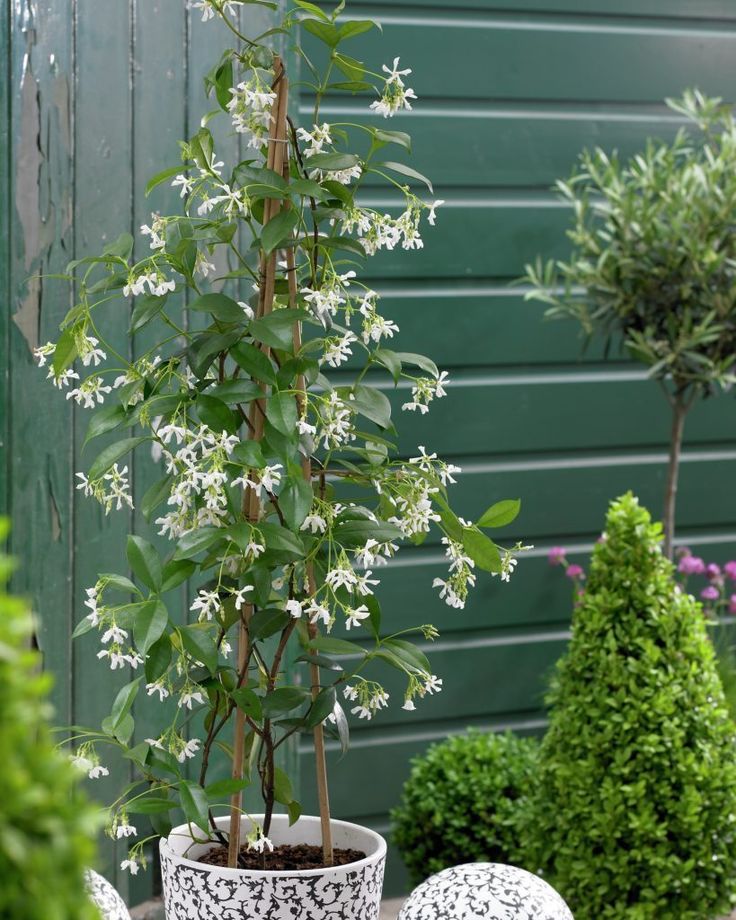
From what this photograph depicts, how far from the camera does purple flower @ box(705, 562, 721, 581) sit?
3.57m

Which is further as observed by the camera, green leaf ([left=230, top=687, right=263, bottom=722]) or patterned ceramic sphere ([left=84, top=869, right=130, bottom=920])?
patterned ceramic sphere ([left=84, top=869, right=130, bottom=920])

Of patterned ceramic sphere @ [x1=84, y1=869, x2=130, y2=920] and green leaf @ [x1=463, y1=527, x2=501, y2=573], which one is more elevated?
green leaf @ [x1=463, y1=527, x2=501, y2=573]

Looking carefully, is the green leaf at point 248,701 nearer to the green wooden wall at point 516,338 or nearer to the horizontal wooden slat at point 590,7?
the green wooden wall at point 516,338

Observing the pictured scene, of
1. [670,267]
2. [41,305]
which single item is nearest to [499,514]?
[41,305]

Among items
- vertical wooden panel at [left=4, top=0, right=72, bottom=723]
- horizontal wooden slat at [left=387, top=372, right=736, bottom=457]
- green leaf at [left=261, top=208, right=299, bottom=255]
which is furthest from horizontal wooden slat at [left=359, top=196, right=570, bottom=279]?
green leaf at [left=261, top=208, right=299, bottom=255]

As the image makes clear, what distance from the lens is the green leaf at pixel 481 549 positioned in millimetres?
1769

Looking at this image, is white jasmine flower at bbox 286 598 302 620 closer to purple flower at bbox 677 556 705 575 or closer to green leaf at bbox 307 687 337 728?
green leaf at bbox 307 687 337 728

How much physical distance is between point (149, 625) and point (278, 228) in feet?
1.90

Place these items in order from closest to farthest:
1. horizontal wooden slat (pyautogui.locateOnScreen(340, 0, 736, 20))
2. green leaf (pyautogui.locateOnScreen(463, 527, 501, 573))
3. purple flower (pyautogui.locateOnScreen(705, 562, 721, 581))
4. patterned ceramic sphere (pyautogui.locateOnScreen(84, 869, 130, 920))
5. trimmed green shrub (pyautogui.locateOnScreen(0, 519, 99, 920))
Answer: trimmed green shrub (pyautogui.locateOnScreen(0, 519, 99, 920))
green leaf (pyautogui.locateOnScreen(463, 527, 501, 573))
patterned ceramic sphere (pyautogui.locateOnScreen(84, 869, 130, 920))
horizontal wooden slat (pyautogui.locateOnScreen(340, 0, 736, 20))
purple flower (pyautogui.locateOnScreen(705, 562, 721, 581))

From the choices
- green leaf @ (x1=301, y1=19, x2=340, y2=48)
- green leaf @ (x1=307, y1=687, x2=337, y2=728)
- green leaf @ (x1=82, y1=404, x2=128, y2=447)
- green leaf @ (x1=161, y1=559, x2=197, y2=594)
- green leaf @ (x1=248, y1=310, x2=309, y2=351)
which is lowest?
green leaf @ (x1=307, y1=687, x2=337, y2=728)

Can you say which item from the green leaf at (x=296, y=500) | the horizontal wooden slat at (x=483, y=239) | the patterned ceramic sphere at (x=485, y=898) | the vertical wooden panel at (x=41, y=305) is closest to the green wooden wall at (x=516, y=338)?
the horizontal wooden slat at (x=483, y=239)

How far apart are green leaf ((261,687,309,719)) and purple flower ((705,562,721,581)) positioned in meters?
2.11

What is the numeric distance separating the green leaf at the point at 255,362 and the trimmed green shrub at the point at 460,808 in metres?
1.74

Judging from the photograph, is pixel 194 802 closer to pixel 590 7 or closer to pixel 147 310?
pixel 147 310
